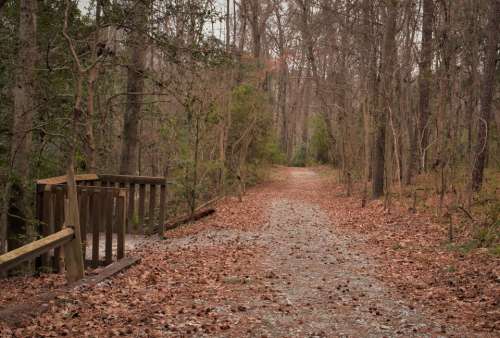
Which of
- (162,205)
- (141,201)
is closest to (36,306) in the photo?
→ (141,201)

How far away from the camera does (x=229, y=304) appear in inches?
244

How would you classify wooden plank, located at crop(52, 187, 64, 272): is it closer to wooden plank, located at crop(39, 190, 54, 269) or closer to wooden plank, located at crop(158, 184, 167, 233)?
wooden plank, located at crop(39, 190, 54, 269)

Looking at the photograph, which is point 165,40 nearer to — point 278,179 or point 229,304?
point 229,304

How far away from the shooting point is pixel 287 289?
702 cm

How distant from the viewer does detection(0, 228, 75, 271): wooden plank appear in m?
5.21

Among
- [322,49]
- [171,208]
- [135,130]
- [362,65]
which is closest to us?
[135,130]

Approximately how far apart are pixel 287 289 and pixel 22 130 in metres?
4.83

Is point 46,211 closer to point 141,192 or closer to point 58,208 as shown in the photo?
point 58,208

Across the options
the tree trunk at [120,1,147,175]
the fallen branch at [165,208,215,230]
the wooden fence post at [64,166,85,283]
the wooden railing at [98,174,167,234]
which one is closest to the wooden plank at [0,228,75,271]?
the wooden fence post at [64,166,85,283]

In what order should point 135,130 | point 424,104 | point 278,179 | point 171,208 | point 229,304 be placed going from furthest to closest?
point 278,179 → point 424,104 → point 171,208 → point 135,130 → point 229,304

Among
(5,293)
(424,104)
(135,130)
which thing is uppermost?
(424,104)

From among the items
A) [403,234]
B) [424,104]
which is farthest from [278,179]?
[403,234]

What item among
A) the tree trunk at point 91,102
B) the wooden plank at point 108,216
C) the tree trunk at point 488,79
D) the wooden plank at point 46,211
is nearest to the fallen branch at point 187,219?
the tree trunk at point 91,102

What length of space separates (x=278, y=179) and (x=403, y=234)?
63.7 ft
